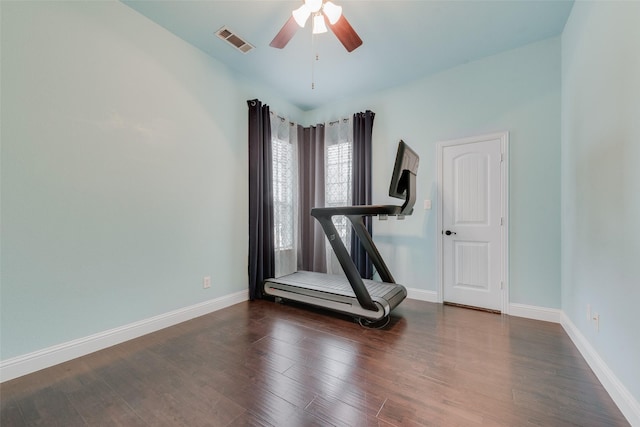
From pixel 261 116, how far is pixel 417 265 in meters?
2.87

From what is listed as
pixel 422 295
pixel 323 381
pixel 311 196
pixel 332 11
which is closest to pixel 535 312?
pixel 422 295

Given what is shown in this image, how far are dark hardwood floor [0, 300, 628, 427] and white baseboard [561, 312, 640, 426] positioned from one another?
0.15 ft

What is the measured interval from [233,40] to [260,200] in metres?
1.78

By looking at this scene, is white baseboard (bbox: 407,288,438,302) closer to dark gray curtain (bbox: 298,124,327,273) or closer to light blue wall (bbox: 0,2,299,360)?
dark gray curtain (bbox: 298,124,327,273)

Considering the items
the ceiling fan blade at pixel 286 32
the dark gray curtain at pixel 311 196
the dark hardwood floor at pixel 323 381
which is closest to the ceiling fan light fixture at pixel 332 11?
the ceiling fan blade at pixel 286 32

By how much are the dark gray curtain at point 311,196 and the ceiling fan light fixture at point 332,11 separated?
84.0 inches

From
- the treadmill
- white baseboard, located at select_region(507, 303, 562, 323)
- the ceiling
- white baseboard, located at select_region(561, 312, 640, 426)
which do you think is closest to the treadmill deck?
the treadmill

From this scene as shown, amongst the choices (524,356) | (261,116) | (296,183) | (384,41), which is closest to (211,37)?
(261,116)

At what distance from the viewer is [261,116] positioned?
3.35 metres

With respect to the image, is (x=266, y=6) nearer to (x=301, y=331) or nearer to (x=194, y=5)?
(x=194, y=5)

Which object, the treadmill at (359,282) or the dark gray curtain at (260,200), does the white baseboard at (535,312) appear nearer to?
the treadmill at (359,282)

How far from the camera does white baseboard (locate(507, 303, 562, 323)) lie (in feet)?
8.29

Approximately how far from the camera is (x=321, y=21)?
6.60 feet

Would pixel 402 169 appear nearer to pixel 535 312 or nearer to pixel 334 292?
pixel 334 292
